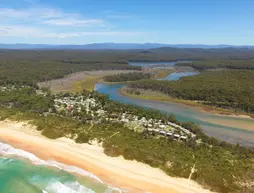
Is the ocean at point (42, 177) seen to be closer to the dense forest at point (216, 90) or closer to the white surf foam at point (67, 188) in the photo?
the white surf foam at point (67, 188)

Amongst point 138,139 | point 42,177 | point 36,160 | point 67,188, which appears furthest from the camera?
point 138,139

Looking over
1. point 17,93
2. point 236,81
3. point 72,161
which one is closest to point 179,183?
point 72,161

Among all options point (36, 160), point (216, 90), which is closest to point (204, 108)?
point (216, 90)

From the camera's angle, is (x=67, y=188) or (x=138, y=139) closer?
(x=67, y=188)

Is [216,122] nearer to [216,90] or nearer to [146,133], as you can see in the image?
[146,133]

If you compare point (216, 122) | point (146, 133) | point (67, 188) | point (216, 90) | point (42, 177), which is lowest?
point (216, 122)
